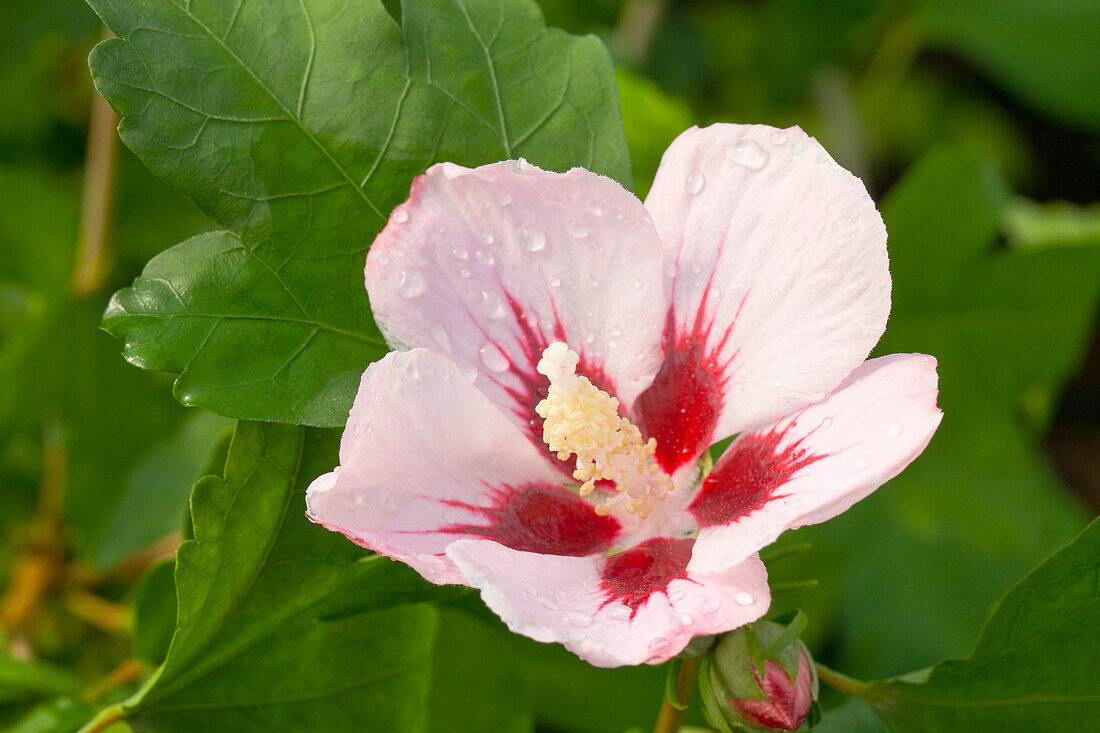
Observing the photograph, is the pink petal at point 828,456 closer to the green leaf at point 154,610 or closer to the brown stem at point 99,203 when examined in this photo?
the green leaf at point 154,610

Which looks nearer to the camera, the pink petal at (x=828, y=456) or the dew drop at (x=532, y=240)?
the pink petal at (x=828, y=456)

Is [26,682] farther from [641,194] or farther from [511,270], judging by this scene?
[641,194]

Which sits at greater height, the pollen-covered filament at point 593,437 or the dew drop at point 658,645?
the dew drop at point 658,645

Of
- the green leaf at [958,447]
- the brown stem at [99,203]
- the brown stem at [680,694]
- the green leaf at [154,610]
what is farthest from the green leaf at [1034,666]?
the brown stem at [99,203]

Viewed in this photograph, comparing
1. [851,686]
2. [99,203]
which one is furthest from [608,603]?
[99,203]

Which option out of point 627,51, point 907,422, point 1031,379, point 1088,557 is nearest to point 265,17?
point 907,422

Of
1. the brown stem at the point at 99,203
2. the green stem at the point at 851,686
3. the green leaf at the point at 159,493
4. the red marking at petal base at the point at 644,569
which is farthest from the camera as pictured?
the brown stem at the point at 99,203

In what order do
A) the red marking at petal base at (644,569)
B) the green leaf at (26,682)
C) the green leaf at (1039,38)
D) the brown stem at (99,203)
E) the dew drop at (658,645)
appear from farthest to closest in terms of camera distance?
1. the green leaf at (1039,38)
2. the brown stem at (99,203)
3. the green leaf at (26,682)
4. the red marking at petal base at (644,569)
5. the dew drop at (658,645)
